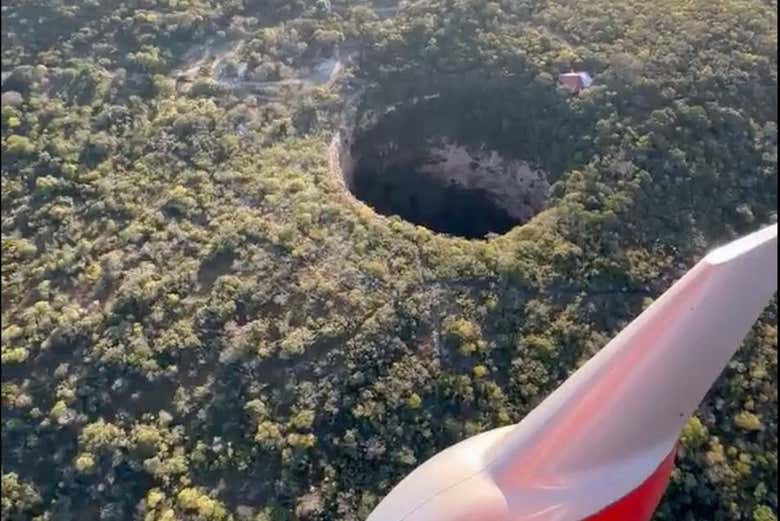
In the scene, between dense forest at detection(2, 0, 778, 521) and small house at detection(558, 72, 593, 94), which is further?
small house at detection(558, 72, 593, 94)

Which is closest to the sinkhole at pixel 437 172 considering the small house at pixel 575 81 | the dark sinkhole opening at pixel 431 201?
the dark sinkhole opening at pixel 431 201

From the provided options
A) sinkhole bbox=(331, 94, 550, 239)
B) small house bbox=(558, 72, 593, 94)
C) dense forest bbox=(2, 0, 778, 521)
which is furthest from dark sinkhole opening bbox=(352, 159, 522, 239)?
small house bbox=(558, 72, 593, 94)

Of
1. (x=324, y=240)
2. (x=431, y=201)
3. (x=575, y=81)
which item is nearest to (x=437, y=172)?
(x=431, y=201)

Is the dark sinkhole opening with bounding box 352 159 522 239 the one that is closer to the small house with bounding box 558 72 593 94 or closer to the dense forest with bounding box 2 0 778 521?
the dense forest with bounding box 2 0 778 521

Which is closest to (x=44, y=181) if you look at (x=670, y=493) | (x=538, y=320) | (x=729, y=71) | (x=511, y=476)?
(x=538, y=320)

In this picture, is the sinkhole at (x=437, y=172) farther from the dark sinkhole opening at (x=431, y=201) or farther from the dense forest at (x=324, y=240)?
the dense forest at (x=324, y=240)
